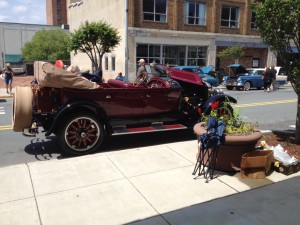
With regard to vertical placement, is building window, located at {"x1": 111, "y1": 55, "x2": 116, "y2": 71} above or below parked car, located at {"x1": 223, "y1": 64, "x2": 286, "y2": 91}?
above

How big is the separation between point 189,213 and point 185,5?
86.8 ft

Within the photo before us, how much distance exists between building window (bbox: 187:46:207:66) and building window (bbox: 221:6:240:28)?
355 centimetres

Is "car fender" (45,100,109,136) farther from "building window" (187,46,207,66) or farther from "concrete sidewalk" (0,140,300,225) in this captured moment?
"building window" (187,46,207,66)

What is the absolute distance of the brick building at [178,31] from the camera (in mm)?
25891

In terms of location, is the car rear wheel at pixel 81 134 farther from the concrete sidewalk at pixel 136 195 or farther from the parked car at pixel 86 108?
the concrete sidewalk at pixel 136 195

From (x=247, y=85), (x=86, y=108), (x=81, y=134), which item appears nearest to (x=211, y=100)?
(x=86, y=108)

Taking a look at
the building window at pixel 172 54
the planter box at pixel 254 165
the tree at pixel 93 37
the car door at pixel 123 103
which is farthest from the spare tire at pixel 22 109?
the building window at pixel 172 54

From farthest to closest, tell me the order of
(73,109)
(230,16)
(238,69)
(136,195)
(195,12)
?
(230,16) < (195,12) < (238,69) < (73,109) < (136,195)

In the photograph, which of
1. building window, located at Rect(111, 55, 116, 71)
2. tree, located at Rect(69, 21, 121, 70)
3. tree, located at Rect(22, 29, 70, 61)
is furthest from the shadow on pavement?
tree, located at Rect(22, 29, 70, 61)

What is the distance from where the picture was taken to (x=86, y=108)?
20.2ft

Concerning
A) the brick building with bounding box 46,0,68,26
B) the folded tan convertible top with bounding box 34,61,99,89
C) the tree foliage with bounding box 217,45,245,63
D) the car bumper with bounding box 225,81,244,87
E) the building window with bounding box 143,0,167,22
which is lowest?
the car bumper with bounding box 225,81,244,87

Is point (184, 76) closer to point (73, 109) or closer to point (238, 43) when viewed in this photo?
point (73, 109)

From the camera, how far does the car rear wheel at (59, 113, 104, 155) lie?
6.02 metres

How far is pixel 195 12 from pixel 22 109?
1010 inches
